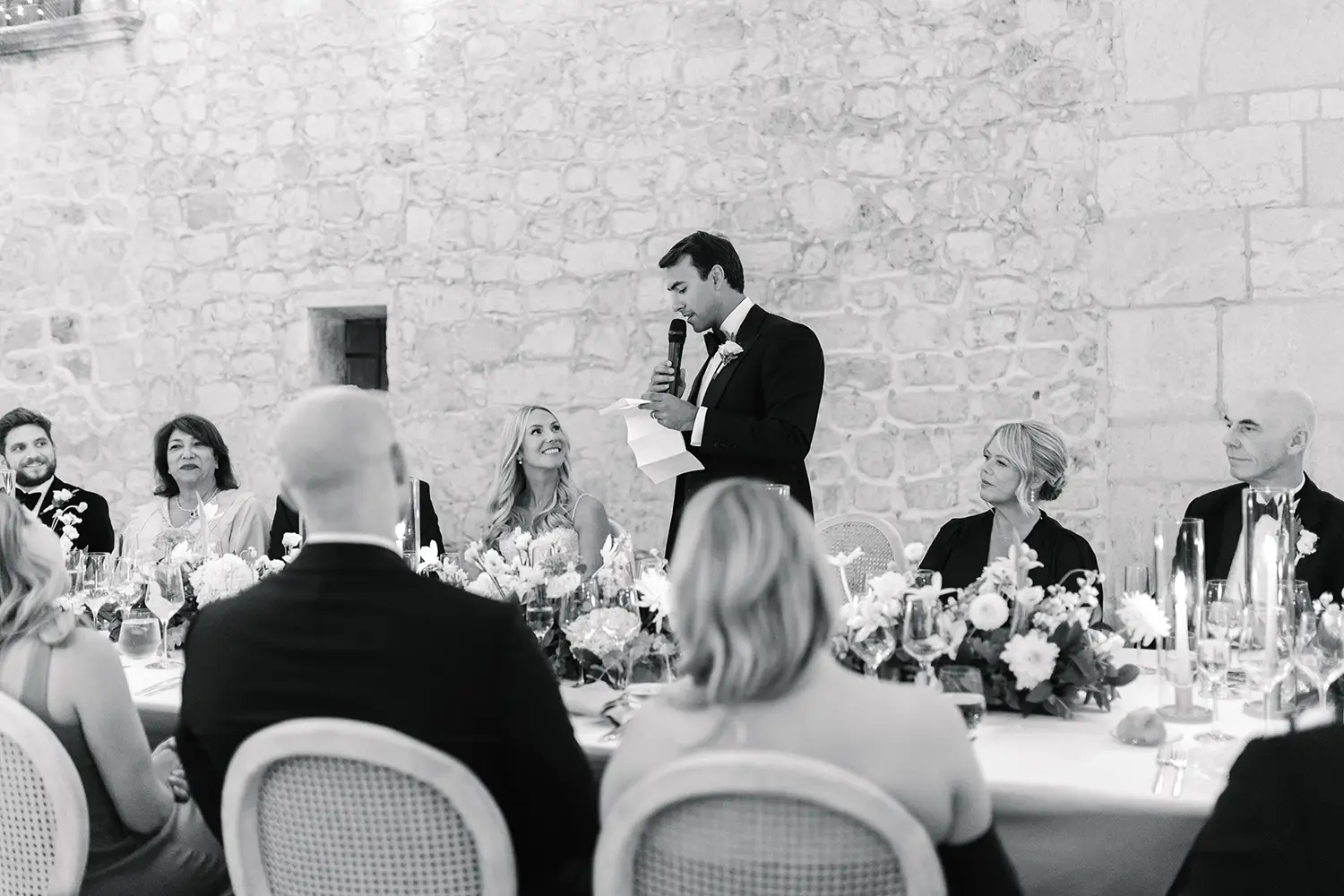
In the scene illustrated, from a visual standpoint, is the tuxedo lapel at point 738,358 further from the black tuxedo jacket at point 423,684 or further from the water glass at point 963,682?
the black tuxedo jacket at point 423,684

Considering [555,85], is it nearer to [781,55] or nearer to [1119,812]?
[781,55]

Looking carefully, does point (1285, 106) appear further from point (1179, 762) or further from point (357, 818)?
point (357, 818)

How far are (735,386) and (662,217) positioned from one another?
1.73 meters

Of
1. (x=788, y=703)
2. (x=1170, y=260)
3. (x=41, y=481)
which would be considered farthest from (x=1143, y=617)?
(x=41, y=481)

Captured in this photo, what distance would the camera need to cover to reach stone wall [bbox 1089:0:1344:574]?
485cm

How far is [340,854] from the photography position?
63.1 inches

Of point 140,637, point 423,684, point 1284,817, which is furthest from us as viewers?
point 140,637

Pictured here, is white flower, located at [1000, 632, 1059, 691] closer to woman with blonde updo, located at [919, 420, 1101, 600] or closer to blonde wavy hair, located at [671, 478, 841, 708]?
blonde wavy hair, located at [671, 478, 841, 708]

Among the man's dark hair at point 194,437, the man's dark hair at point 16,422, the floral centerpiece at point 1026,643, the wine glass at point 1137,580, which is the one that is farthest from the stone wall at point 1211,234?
the man's dark hair at point 16,422

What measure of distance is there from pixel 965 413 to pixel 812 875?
4204 millimetres

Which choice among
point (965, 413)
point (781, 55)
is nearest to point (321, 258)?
point (781, 55)

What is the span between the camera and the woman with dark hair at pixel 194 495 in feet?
15.0

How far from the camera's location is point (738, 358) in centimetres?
438

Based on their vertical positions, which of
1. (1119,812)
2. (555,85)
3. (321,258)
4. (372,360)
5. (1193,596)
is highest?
(555,85)
